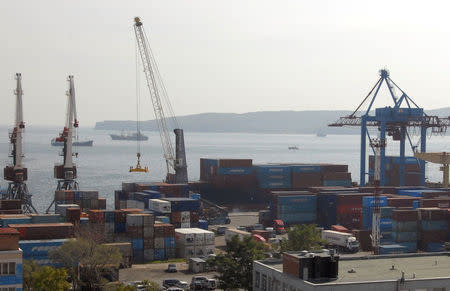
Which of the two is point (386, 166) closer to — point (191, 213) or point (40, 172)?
point (191, 213)

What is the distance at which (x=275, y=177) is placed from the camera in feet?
233

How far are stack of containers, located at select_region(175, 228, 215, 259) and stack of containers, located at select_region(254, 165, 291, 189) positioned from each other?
2957 cm

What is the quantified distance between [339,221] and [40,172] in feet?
263

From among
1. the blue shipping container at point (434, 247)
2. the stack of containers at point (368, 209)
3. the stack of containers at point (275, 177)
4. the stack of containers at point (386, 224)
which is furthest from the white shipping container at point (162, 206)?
the stack of containers at point (275, 177)

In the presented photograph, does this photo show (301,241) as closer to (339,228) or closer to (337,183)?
(339,228)

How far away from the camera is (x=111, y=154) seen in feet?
622

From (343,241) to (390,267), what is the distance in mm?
18110

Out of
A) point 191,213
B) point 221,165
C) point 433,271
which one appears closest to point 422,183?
point 221,165

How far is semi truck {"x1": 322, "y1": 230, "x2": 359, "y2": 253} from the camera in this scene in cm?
4334

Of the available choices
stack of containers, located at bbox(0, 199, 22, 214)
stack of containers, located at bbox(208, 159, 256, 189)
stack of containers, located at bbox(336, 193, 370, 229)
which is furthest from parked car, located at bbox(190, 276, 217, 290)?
stack of containers, located at bbox(208, 159, 256, 189)

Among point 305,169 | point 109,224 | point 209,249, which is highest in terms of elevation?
point 305,169

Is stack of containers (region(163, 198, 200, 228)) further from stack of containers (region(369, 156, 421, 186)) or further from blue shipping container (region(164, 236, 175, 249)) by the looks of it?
stack of containers (region(369, 156, 421, 186))

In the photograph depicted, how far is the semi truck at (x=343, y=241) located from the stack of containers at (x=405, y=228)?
3.19 m

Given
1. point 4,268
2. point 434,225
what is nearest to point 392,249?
point 434,225
